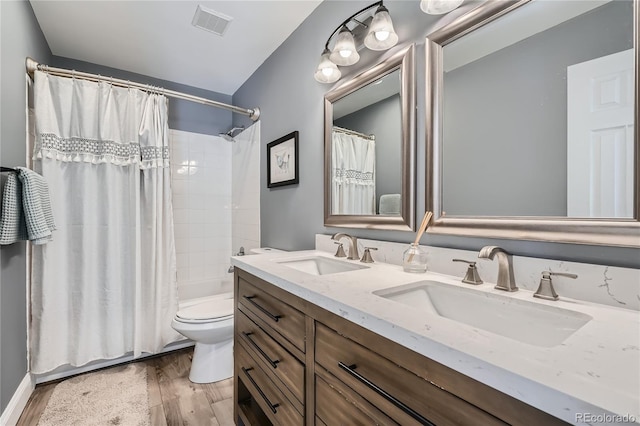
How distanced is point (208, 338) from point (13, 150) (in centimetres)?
152

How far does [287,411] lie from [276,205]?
1.46 metres

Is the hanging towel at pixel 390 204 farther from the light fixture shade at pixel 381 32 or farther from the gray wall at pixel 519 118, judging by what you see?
the light fixture shade at pixel 381 32

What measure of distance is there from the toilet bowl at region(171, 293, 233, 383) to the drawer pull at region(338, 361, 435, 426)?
1.37 m

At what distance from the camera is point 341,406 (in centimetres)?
74

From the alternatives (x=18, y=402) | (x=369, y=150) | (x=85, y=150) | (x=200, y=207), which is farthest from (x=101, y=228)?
(x=369, y=150)

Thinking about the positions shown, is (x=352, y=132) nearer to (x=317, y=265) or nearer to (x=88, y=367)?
(x=317, y=265)

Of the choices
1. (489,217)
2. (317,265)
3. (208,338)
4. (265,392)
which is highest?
(489,217)

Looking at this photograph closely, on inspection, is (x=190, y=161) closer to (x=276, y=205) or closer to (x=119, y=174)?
(x=119, y=174)

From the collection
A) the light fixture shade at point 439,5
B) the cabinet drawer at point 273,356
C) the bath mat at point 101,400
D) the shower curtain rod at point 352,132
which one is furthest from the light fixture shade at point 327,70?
the bath mat at point 101,400

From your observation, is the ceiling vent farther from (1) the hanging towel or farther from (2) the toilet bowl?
(2) the toilet bowl

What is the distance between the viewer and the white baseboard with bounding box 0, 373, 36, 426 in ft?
4.66

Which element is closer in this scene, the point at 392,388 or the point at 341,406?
the point at 392,388

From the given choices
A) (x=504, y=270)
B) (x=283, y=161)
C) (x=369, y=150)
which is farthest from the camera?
(x=283, y=161)

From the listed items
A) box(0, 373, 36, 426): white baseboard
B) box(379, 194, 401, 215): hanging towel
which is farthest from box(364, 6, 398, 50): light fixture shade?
box(0, 373, 36, 426): white baseboard
